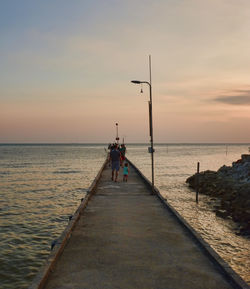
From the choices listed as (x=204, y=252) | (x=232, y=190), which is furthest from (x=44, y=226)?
(x=232, y=190)

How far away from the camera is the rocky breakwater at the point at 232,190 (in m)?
14.6

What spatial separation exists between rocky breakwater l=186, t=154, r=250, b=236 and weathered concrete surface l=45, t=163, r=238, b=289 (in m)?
5.88

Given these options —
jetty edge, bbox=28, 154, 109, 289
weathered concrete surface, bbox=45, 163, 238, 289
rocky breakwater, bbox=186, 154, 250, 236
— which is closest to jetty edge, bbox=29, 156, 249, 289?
jetty edge, bbox=28, 154, 109, 289

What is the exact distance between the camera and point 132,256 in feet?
21.4

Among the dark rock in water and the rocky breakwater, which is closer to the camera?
the rocky breakwater

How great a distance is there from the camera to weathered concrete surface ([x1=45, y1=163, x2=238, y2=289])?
5348 millimetres

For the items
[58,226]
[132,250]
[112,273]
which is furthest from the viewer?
[58,226]

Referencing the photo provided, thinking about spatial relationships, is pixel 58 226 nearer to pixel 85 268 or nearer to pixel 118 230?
pixel 118 230

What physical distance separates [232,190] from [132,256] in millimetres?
16390

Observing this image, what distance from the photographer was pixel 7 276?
27.8 ft

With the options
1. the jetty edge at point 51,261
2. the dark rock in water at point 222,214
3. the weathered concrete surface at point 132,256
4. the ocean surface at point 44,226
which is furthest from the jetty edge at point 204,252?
the dark rock in water at point 222,214

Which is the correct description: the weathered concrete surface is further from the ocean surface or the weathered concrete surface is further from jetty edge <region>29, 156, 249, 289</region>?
the ocean surface

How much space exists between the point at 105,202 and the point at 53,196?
10.1 meters

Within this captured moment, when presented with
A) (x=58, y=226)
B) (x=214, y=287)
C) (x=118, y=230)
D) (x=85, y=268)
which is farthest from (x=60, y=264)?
(x=58, y=226)
